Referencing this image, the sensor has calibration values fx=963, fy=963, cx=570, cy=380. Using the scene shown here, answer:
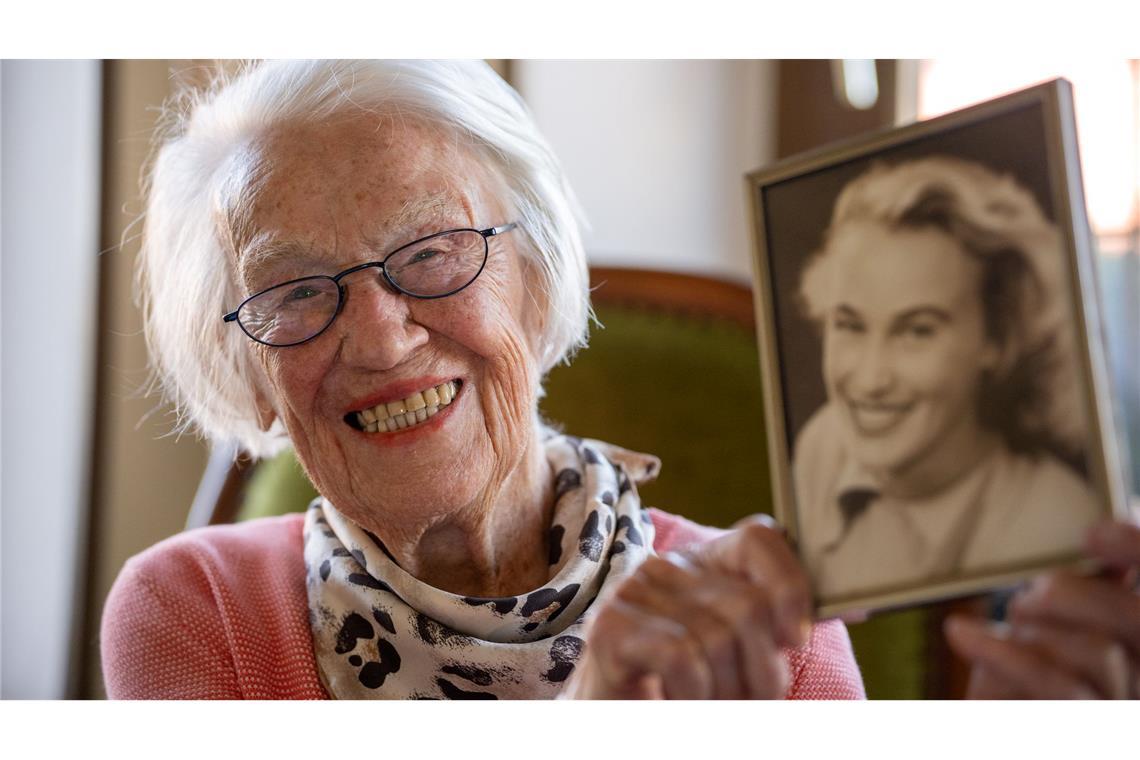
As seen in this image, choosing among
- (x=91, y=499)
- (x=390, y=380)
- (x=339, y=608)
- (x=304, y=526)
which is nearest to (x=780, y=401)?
(x=390, y=380)

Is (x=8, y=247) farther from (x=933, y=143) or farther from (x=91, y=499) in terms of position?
(x=933, y=143)

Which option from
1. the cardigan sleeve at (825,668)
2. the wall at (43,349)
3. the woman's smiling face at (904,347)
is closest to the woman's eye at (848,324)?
the woman's smiling face at (904,347)

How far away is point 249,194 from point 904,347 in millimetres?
606

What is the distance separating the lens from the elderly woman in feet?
1.93

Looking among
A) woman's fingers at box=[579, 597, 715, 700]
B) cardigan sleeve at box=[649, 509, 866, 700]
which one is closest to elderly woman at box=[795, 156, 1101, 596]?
woman's fingers at box=[579, 597, 715, 700]

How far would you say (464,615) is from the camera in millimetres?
931

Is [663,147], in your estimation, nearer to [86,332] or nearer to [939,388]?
[86,332]

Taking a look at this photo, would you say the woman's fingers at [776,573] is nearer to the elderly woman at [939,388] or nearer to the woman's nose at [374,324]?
the elderly woman at [939,388]

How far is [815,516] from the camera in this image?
2.14ft

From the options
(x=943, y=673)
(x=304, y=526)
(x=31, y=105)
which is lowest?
(x=943, y=673)

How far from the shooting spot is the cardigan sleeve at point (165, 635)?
3.20 ft

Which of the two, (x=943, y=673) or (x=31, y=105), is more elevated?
(x=31, y=105)

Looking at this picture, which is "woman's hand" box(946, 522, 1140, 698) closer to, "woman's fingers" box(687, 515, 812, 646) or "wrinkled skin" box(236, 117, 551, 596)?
"woman's fingers" box(687, 515, 812, 646)
